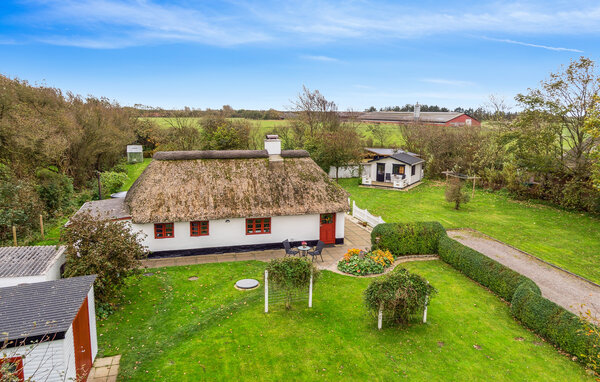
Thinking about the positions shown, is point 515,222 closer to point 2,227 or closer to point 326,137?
point 326,137

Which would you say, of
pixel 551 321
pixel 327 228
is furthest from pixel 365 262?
pixel 551 321

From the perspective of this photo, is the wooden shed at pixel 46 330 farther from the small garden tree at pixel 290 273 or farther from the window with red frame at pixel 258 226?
the window with red frame at pixel 258 226

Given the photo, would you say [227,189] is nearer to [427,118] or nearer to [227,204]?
[227,204]

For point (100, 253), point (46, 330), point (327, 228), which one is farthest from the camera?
point (327, 228)

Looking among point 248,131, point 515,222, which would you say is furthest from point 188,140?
point 515,222

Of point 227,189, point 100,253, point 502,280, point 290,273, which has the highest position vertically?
point 227,189

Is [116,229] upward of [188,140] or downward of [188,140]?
downward

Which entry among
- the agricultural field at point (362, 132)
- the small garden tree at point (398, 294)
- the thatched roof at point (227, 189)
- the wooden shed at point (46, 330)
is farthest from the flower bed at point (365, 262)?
the agricultural field at point (362, 132)
